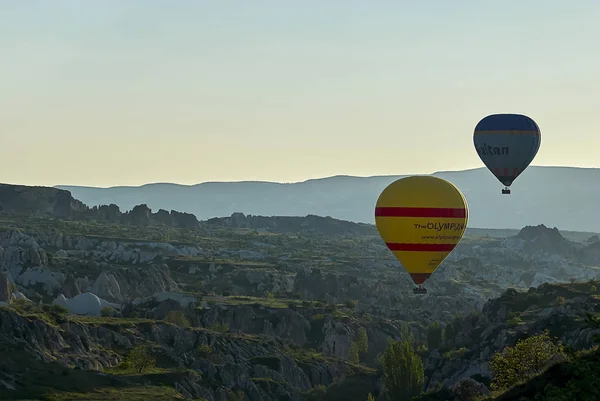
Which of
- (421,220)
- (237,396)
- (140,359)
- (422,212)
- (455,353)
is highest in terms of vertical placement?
(422,212)

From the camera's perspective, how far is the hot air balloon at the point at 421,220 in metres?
109

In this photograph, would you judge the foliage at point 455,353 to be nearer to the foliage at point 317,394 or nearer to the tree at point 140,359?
the foliage at point 317,394

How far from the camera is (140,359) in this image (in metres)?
159

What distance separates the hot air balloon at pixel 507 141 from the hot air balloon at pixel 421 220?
2433 centimetres

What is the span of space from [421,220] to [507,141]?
29748 millimetres

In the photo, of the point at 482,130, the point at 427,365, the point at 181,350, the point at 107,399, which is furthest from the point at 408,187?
the point at 181,350

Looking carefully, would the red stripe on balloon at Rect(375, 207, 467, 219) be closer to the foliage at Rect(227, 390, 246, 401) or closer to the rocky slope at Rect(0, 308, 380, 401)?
the rocky slope at Rect(0, 308, 380, 401)

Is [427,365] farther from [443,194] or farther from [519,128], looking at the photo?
[443,194]

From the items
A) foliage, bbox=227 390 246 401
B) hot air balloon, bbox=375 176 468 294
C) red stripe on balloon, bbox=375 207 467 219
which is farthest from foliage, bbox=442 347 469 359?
red stripe on balloon, bbox=375 207 467 219

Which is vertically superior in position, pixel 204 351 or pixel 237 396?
pixel 204 351

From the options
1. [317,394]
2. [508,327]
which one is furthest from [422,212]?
[317,394]

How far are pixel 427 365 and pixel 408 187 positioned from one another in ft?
181

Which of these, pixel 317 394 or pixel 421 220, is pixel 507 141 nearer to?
pixel 421 220

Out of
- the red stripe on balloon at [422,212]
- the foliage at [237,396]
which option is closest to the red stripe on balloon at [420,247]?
the red stripe on balloon at [422,212]
